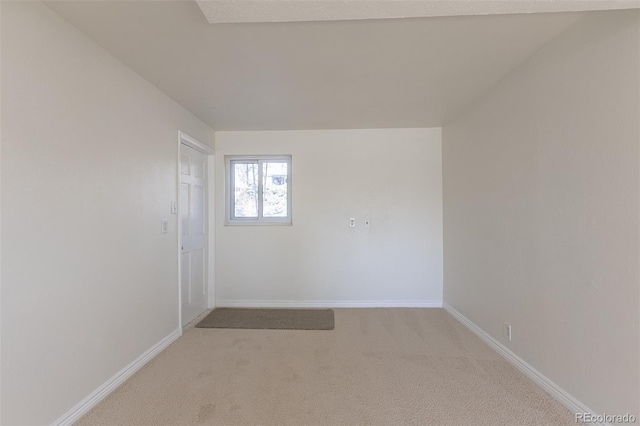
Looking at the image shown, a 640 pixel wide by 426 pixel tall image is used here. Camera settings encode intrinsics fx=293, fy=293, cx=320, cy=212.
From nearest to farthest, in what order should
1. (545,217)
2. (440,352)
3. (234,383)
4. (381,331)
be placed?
1. (545,217)
2. (234,383)
3. (440,352)
4. (381,331)

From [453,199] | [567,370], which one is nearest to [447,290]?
[453,199]

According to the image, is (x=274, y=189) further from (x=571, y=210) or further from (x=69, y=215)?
(x=571, y=210)

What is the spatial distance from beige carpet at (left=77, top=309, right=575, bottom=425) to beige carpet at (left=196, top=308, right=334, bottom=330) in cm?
22

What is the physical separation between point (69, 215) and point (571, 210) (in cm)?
294

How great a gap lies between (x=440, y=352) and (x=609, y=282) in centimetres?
140

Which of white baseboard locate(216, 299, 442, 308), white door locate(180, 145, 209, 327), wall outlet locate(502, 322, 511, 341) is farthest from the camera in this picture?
white baseboard locate(216, 299, 442, 308)

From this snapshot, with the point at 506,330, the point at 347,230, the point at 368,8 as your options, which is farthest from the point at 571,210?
the point at 347,230

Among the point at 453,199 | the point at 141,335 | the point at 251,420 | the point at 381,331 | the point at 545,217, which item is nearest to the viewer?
the point at 251,420

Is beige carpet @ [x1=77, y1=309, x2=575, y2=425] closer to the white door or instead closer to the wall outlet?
the wall outlet

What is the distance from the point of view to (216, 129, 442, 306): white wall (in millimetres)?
3762

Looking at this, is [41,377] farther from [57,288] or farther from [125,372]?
[125,372]

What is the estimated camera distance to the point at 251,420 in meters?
1.71

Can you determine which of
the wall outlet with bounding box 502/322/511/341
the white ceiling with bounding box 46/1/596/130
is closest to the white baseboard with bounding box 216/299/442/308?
the wall outlet with bounding box 502/322/511/341

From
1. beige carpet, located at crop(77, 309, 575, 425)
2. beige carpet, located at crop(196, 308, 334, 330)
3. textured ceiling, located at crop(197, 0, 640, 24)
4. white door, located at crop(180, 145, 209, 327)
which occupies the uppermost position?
textured ceiling, located at crop(197, 0, 640, 24)
